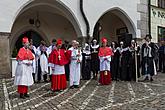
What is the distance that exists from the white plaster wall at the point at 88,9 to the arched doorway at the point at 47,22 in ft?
1.19

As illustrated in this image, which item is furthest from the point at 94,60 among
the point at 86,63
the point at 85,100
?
the point at 85,100

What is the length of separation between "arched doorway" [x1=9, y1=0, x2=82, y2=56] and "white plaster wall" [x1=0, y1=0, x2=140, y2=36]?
0.36 m

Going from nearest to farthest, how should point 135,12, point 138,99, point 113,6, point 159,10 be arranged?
point 138,99 → point 113,6 → point 135,12 → point 159,10

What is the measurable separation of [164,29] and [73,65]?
39.6ft

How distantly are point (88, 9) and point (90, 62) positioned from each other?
408 cm

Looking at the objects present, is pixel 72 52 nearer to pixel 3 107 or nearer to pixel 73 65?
pixel 73 65

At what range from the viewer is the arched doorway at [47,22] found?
1633cm

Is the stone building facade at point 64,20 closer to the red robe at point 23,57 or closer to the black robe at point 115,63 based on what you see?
the black robe at point 115,63

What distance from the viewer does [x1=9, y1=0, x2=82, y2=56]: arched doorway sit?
1633 cm

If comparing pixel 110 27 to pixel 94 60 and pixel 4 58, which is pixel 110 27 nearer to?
pixel 94 60

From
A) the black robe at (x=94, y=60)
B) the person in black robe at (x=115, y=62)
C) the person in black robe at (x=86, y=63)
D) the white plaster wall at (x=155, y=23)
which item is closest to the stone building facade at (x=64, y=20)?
the white plaster wall at (x=155, y=23)

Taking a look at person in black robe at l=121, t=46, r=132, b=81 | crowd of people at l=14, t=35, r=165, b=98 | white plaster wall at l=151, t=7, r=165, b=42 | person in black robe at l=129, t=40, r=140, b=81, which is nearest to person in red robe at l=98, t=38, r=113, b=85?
crowd of people at l=14, t=35, r=165, b=98

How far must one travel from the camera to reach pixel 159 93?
9164 mm

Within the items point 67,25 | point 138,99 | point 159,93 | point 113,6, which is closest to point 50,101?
point 138,99
